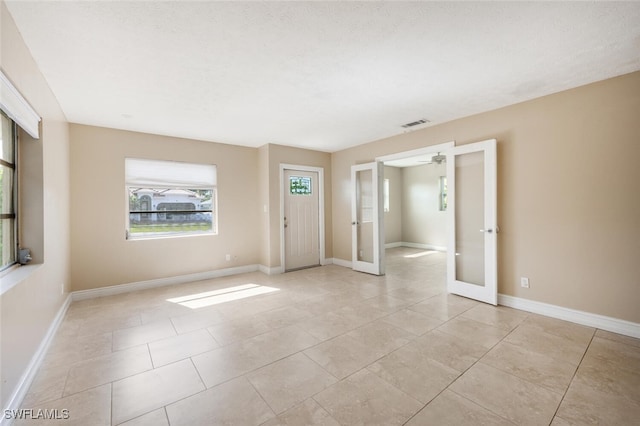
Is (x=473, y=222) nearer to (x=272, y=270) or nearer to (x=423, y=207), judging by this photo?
(x=272, y=270)

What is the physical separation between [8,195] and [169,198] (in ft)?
8.15

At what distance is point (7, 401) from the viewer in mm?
1721

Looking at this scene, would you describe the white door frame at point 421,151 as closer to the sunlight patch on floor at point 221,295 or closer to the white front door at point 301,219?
the white front door at point 301,219

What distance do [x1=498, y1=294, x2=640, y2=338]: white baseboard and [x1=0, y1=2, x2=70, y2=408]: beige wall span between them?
4.77 m

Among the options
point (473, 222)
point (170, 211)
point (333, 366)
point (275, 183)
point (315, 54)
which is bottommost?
point (333, 366)

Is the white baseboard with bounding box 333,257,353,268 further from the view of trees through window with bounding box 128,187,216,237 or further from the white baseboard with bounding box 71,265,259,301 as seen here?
the view of trees through window with bounding box 128,187,216,237

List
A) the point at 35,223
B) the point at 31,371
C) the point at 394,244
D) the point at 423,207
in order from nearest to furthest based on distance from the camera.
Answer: the point at 31,371 < the point at 35,223 < the point at 423,207 < the point at 394,244

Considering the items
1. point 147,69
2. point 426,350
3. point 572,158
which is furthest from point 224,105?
point 572,158

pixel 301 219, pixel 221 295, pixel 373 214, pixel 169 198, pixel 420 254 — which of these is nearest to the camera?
pixel 221 295

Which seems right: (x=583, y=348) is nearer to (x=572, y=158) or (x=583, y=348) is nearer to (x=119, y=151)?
(x=572, y=158)

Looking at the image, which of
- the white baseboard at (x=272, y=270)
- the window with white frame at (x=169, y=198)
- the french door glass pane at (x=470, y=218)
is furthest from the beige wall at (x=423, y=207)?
the window with white frame at (x=169, y=198)

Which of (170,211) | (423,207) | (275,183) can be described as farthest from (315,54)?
(423,207)

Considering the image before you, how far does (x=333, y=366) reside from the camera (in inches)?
90.1

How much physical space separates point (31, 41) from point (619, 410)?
16.1ft
